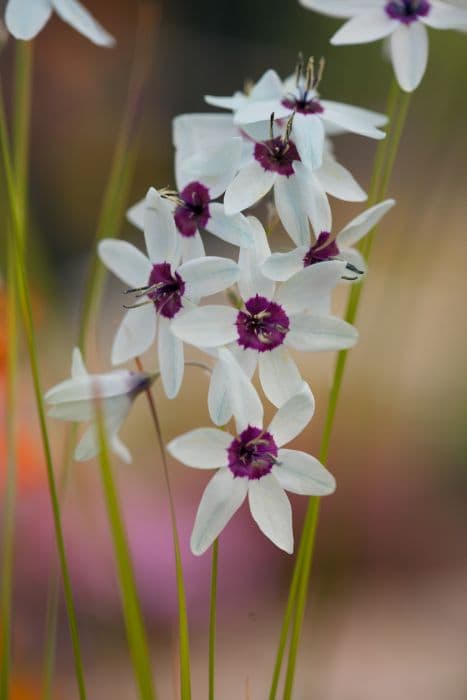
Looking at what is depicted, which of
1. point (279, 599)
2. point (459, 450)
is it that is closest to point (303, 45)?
point (459, 450)

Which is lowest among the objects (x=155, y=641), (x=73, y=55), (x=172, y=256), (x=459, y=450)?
(x=155, y=641)

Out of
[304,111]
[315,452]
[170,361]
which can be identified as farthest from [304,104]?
[315,452]

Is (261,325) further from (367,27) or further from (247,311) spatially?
(367,27)

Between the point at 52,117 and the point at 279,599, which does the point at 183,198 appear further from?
the point at 52,117

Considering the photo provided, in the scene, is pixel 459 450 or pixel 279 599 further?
pixel 459 450

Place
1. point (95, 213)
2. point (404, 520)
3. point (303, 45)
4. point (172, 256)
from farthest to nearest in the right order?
point (303, 45)
point (95, 213)
point (404, 520)
point (172, 256)

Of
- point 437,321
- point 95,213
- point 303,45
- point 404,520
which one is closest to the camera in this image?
point 404,520
